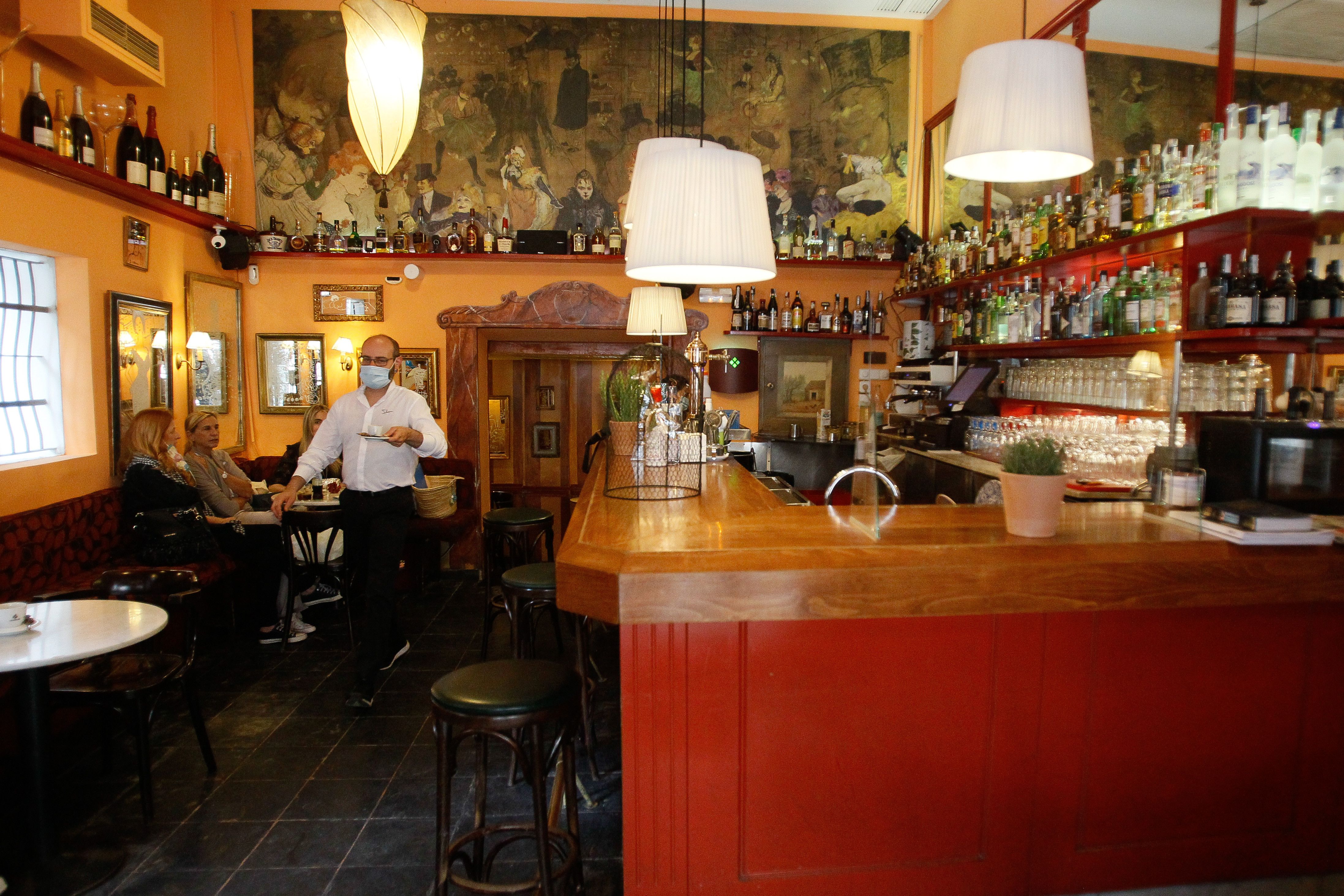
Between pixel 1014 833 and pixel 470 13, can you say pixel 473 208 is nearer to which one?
pixel 470 13

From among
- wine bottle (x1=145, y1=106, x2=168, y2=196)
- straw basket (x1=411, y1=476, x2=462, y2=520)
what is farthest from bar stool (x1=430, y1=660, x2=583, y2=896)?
wine bottle (x1=145, y1=106, x2=168, y2=196)

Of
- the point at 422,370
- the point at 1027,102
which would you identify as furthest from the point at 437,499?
the point at 1027,102

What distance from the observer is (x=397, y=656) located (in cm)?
494

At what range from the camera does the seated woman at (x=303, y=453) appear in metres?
6.36

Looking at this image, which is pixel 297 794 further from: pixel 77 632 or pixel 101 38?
pixel 101 38

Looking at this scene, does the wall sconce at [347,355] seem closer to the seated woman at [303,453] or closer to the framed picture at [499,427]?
the seated woman at [303,453]

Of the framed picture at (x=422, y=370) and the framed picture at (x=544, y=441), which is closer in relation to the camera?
the framed picture at (x=422, y=370)

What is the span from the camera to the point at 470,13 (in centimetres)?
707

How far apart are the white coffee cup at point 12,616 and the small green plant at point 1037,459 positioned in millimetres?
3201

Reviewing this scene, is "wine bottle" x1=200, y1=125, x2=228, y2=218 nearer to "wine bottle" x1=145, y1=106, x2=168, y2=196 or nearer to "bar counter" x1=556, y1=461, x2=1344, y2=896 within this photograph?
"wine bottle" x1=145, y1=106, x2=168, y2=196

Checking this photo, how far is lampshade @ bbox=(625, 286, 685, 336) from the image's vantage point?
5582 millimetres

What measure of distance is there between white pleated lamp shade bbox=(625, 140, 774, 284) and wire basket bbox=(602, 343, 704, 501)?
113cm

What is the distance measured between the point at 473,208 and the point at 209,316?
2.34 m

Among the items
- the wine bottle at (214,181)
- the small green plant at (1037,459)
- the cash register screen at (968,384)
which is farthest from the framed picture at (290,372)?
the small green plant at (1037,459)
